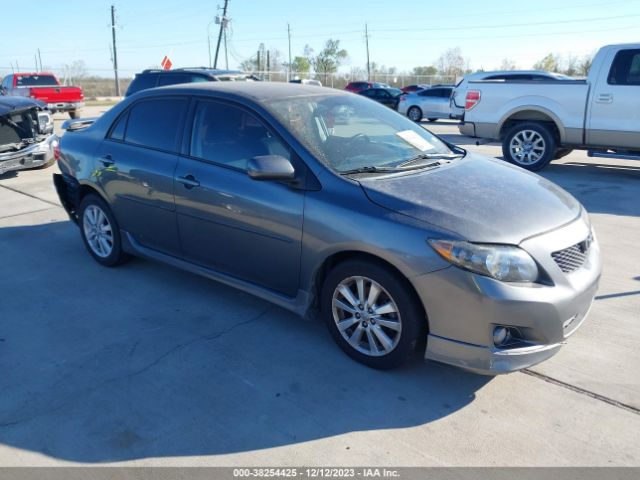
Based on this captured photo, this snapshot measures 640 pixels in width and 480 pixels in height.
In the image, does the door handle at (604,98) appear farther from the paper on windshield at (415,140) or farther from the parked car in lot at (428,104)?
the parked car in lot at (428,104)

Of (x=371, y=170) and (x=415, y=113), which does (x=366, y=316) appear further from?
(x=415, y=113)

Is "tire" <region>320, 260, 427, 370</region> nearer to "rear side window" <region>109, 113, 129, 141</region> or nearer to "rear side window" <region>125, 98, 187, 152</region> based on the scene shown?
"rear side window" <region>125, 98, 187, 152</region>

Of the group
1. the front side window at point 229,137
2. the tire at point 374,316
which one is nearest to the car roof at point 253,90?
the front side window at point 229,137

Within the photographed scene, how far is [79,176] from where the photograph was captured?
17.1 ft

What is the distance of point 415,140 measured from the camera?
430cm

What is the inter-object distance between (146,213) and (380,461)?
2923 millimetres

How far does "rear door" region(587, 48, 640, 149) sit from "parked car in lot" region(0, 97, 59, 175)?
9.13m

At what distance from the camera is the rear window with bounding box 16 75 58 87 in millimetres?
21250

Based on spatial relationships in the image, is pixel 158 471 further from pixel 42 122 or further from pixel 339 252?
pixel 42 122

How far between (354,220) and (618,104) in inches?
295

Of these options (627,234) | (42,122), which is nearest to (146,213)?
(627,234)

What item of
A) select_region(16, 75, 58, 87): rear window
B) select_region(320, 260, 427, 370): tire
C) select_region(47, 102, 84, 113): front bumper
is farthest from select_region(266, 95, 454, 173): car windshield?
select_region(16, 75, 58, 87): rear window

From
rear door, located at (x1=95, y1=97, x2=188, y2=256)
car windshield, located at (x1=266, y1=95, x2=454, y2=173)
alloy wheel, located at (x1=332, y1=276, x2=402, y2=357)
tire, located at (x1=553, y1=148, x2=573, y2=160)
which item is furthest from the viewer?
tire, located at (x1=553, y1=148, x2=573, y2=160)

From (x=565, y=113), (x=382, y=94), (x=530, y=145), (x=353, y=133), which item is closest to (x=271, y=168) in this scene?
(x=353, y=133)
